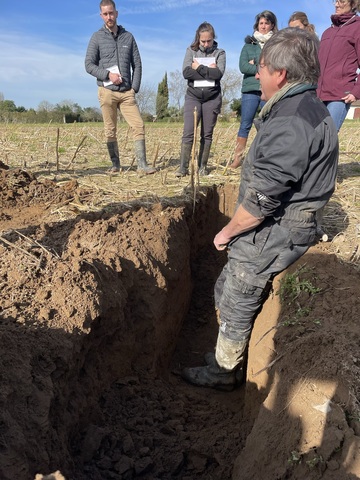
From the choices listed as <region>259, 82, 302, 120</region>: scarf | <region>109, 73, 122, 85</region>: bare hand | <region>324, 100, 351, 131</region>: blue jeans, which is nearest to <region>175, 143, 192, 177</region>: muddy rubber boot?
<region>109, 73, 122, 85</region>: bare hand

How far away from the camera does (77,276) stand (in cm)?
287

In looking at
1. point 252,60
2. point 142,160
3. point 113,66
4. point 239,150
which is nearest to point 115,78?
point 113,66

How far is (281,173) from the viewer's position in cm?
242

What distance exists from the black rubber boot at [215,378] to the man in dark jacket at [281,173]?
74 cm

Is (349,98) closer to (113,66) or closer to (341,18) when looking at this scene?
(341,18)

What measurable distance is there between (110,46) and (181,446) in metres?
5.36

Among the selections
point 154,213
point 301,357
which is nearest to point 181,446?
point 301,357

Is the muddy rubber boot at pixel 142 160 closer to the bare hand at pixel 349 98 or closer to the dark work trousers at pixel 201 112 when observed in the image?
the dark work trousers at pixel 201 112

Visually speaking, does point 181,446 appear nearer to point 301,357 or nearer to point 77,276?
point 301,357

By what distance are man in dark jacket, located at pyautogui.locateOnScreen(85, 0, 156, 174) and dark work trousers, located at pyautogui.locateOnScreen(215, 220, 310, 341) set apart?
3.74 m

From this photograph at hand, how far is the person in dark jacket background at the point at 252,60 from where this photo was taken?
548 cm

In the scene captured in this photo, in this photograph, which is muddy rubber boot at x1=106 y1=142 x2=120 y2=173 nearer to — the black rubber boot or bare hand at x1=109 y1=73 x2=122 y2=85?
bare hand at x1=109 y1=73 x2=122 y2=85

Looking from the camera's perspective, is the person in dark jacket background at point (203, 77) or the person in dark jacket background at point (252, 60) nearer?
the person in dark jacket background at point (252, 60)

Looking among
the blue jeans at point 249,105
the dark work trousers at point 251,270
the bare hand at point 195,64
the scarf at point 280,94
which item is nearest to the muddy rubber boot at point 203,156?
the blue jeans at point 249,105
